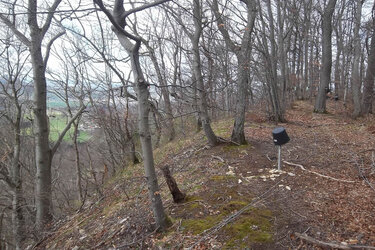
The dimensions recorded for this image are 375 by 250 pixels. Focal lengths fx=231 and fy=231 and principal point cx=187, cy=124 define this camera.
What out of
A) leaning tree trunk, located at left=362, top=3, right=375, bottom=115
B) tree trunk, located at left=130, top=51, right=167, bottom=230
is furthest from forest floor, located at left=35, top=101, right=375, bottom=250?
leaning tree trunk, located at left=362, top=3, right=375, bottom=115

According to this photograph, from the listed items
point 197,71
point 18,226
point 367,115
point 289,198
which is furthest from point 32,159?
point 367,115

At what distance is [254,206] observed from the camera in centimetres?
353

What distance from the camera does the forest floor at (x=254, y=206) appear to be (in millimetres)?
2910

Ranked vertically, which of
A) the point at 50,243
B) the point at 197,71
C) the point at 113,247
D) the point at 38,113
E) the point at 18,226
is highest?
the point at 197,71

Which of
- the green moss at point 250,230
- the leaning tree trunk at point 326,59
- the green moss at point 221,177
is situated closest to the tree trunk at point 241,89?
the green moss at point 221,177

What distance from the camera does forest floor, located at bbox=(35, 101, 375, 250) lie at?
9.55 feet

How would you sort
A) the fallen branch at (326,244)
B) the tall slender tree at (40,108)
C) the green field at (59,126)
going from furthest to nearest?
the green field at (59,126), the tall slender tree at (40,108), the fallen branch at (326,244)

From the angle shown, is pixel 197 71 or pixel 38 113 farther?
pixel 197 71

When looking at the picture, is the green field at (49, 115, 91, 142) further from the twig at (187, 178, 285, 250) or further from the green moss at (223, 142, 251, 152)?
the twig at (187, 178, 285, 250)

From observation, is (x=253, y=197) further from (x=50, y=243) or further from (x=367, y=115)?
(x=367, y=115)

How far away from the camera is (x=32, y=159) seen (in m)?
14.1

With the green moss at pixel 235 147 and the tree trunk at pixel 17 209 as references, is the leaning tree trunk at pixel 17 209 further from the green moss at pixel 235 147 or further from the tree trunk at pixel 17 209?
the green moss at pixel 235 147

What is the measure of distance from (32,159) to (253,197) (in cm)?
1473

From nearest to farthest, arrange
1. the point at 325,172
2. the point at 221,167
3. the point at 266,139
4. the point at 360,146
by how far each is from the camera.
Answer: the point at 325,172
the point at 221,167
the point at 360,146
the point at 266,139
